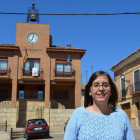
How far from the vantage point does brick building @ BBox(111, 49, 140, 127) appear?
82.6 ft

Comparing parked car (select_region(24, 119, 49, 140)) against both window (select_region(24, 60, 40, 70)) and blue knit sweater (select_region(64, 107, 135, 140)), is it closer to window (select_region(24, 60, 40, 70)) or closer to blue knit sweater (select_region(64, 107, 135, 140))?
window (select_region(24, 60, 40, 70))

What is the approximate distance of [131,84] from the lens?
26.5 m

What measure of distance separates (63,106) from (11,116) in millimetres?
6642

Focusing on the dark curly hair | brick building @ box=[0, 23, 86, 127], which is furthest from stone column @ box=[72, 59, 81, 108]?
the dark curly hair

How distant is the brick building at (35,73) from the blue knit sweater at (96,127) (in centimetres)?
A: 2667

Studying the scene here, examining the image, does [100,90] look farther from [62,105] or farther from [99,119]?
[62,105]

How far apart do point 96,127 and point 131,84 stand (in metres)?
25.1

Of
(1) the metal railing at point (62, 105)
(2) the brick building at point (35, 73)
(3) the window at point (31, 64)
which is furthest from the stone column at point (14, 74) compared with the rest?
(1) the metal railing at point (62, 105)

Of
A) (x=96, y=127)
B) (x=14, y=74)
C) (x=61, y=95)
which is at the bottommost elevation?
(x=96, y=127)

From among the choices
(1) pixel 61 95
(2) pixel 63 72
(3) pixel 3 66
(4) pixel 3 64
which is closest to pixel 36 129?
(2) pixel 63 72

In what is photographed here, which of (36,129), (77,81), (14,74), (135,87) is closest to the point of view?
(36,129)

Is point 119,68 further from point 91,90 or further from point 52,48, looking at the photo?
point 91,90

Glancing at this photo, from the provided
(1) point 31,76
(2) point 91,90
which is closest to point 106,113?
(2) point 91,90

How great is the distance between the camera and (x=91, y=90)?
250 centimetres
